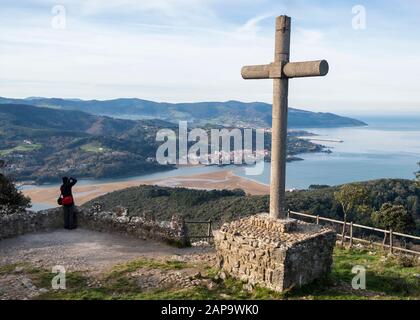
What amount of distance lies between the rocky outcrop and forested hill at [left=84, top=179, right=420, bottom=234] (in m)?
11.0

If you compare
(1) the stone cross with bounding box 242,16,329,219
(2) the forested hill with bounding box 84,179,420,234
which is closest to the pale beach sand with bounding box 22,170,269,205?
(2) the forested hill with bounding box 84,179,420,234

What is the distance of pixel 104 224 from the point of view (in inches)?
Result: 522

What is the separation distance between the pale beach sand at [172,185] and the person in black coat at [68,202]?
1124 inches

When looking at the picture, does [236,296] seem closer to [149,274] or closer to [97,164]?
[149,274]

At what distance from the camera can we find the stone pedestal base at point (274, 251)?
7660 mm

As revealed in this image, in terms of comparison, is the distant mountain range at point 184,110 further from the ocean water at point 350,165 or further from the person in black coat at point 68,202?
the person in black coat at point 68,202

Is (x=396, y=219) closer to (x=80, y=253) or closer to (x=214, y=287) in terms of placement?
(x=214, y=287)

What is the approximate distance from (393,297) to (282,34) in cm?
573

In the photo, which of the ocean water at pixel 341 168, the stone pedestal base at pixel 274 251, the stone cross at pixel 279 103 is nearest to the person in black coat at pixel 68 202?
the stone pedestal base at pixel 274 251

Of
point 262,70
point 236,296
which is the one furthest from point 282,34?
point 236,296

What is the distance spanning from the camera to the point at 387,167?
7769cm

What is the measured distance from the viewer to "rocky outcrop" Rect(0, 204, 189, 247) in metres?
12.2

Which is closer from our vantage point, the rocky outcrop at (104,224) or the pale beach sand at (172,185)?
the rocky outcrop at (104,224)
